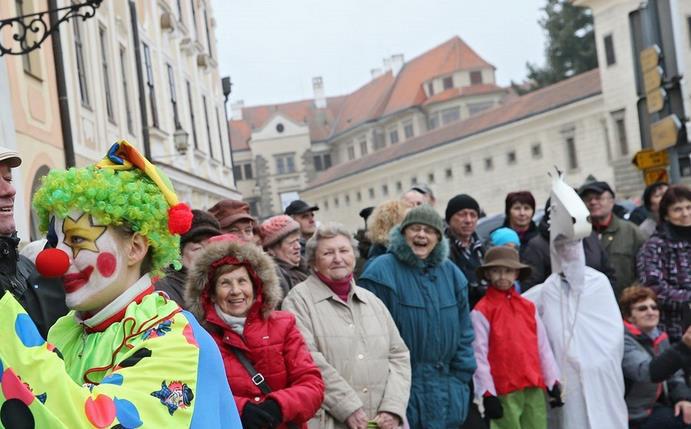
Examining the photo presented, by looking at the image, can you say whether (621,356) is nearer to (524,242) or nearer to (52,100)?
(524,242)

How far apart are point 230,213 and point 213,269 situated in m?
1.81

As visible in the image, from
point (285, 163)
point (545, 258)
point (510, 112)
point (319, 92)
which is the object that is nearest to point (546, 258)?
point (545, 258)

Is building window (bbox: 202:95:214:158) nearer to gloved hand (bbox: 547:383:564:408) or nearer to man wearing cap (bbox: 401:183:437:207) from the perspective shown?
man wearing cap (bbox: 401:183:437:207)

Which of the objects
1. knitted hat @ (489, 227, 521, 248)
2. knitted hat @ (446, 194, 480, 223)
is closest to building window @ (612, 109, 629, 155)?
knitted hat @ (489, 227, 521, 248)

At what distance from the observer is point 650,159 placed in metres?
10.8

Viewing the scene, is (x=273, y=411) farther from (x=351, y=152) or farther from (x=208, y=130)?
(x=351, y=152)

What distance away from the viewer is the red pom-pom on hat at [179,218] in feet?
9.03

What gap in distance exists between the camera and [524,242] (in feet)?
26.8

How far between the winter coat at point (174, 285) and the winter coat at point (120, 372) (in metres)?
2.21

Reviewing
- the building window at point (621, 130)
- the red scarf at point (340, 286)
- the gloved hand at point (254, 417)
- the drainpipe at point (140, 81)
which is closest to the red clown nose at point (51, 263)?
the gloved hand at point (254, 417)

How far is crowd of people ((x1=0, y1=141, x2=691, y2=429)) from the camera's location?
2510 millimetres

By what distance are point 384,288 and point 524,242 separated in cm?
231

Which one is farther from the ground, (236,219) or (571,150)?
(571,150)

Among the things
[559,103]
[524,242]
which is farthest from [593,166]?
[524,242]
